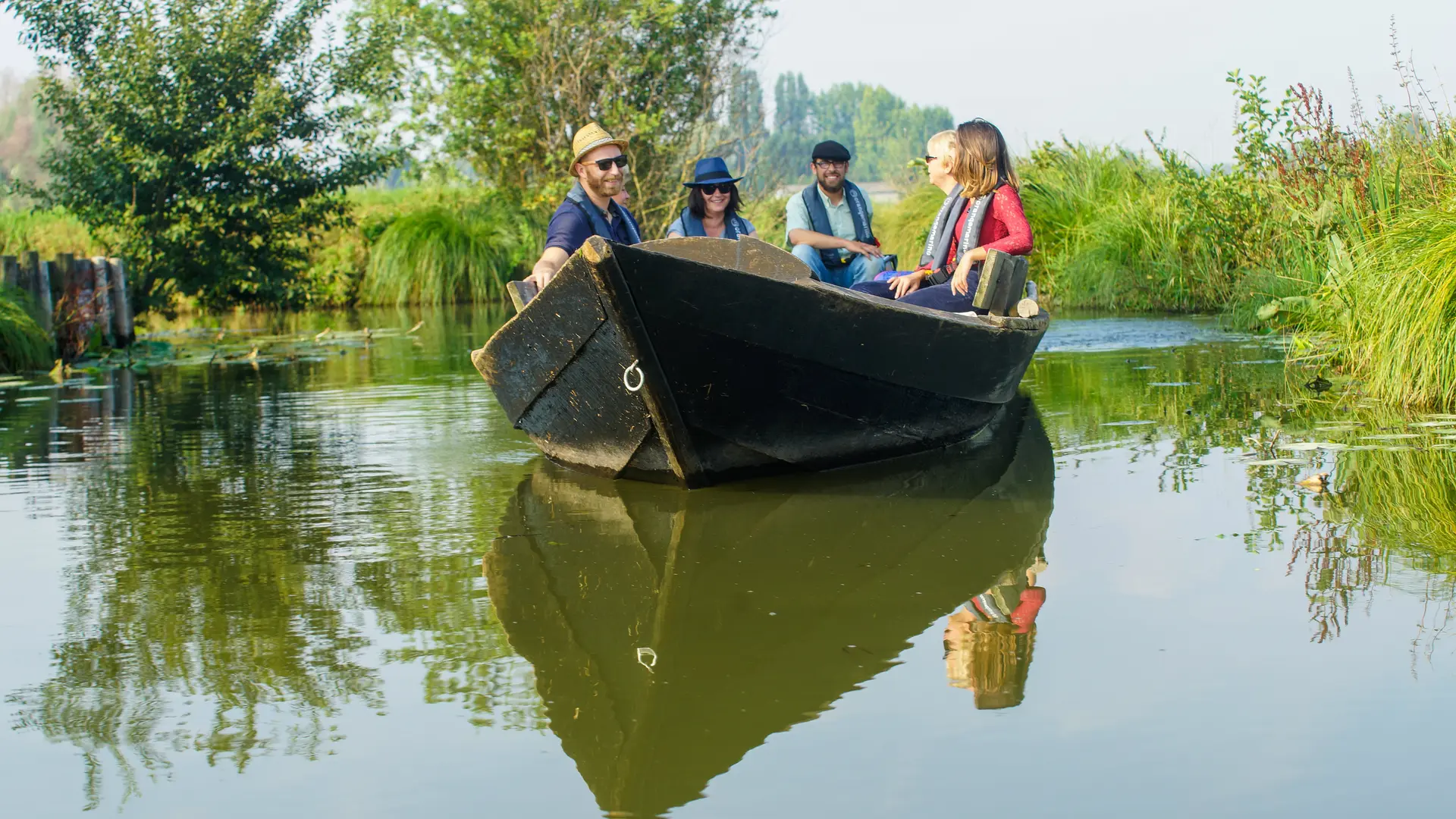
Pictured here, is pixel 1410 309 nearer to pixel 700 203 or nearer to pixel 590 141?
pixel 700 203

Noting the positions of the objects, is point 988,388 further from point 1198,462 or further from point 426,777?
point 426,777

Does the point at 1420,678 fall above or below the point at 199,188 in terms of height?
below

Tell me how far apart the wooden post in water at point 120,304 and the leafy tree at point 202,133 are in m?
2.30

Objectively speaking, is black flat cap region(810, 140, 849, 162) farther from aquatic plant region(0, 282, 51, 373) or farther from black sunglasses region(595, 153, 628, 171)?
aquatic plant region(0, 282, 51, 373)

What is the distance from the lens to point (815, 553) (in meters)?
4.68

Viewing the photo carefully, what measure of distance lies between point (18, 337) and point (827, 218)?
722cm

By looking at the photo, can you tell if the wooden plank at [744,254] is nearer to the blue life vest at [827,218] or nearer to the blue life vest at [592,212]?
the blue life vest at [592,212]

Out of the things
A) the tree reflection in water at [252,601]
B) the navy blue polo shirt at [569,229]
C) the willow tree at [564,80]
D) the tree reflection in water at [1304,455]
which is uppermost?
the willow tree at [564,80]

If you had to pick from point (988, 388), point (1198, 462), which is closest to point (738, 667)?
point (1198, 462)

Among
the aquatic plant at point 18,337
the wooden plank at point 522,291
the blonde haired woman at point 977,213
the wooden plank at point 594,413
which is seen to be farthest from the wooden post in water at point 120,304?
the blonde haired woman at point 977,213

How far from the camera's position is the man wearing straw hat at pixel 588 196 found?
6.47m

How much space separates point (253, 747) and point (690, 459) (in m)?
2.94

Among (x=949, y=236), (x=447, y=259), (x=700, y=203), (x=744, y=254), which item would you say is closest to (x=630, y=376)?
(x=744, y=254)

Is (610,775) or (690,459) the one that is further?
(690,459)
